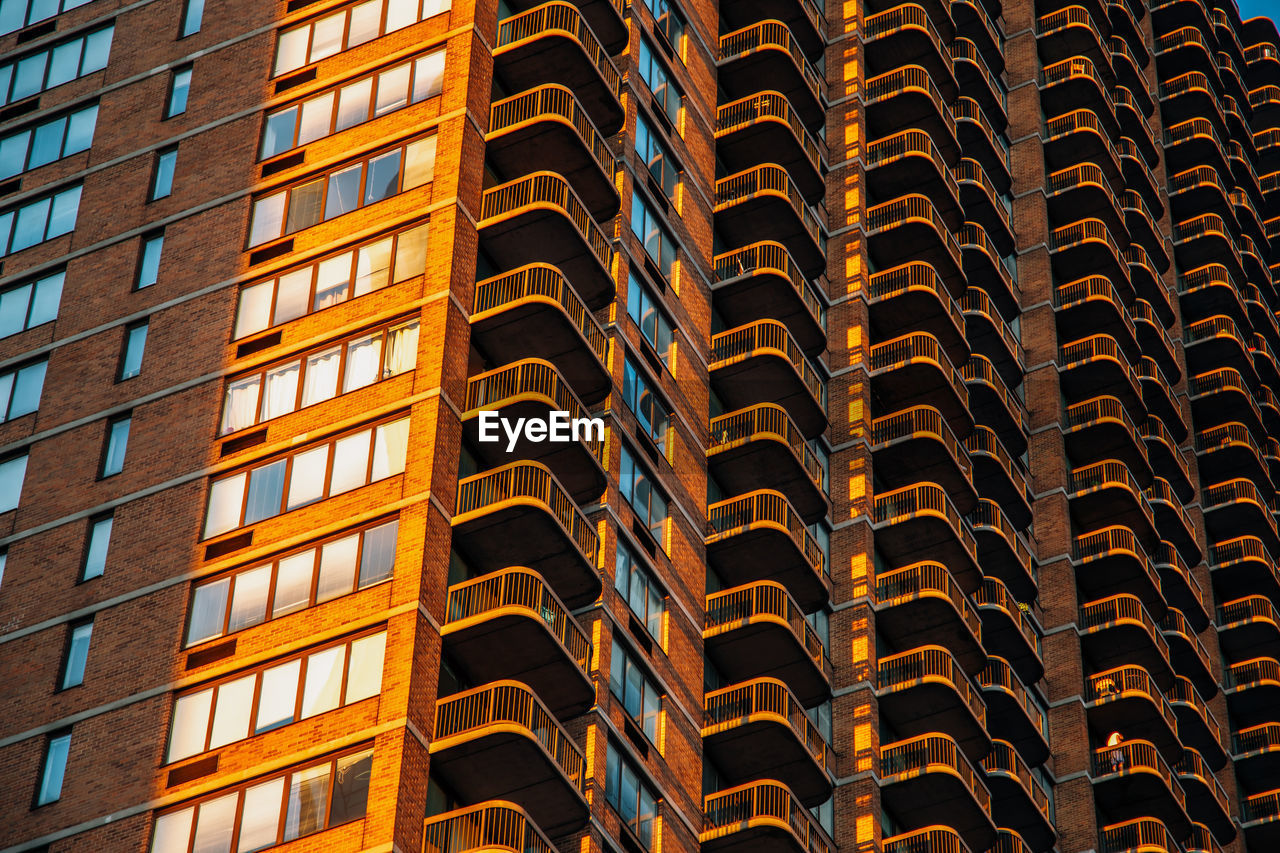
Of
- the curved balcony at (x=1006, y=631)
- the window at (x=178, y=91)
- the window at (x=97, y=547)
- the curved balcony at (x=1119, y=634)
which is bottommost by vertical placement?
the window at (x=97, y=547)

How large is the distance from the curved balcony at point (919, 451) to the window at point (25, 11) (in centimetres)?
2864

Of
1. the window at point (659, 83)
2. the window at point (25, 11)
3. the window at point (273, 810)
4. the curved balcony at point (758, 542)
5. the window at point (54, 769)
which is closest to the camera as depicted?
the window at point (273, 810)

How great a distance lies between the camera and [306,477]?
56094 millimetres

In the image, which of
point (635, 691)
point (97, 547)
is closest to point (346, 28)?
point (97, 547)

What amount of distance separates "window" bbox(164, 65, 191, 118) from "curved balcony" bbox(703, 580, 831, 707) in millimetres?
20413

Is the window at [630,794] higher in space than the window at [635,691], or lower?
lower

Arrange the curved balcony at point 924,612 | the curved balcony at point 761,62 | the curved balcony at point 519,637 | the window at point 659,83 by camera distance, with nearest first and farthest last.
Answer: the curved balcony at point 519,637, the curved balcony at point 924,612, the window at point 659,83, the curved balcony at point 761,62

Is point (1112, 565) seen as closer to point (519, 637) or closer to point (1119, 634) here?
point (1119, 634)

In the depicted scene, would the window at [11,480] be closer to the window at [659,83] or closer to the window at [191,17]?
the window at [191,17]

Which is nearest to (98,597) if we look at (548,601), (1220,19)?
(548,601)

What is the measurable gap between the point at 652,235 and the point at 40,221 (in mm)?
17464

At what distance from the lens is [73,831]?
52969 mm

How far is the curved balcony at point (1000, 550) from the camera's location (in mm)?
77375

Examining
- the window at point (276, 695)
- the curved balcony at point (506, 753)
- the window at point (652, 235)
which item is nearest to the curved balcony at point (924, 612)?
the window at point (652, 235)
